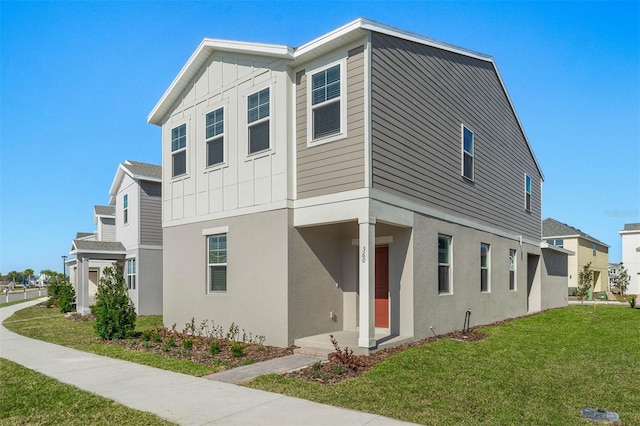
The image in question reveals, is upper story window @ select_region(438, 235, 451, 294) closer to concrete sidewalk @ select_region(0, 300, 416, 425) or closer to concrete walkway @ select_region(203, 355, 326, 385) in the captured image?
concrete walkway @ select_region(203, 355, 326, 385)

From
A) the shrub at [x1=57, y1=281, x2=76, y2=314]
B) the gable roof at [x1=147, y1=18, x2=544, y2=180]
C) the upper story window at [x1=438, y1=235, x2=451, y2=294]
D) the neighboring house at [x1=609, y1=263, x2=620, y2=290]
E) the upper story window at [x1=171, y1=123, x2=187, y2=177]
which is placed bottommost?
the neighboring house at [x1=609, y1=263, x2=620, y2=290]

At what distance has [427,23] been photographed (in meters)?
13.5

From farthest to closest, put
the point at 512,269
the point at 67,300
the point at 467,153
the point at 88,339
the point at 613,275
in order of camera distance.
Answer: the point at 613,275 < the point at 67,300 < the point at 512,269 < the point at 467,153 < the point at 88,339

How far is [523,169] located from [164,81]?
1443 cm

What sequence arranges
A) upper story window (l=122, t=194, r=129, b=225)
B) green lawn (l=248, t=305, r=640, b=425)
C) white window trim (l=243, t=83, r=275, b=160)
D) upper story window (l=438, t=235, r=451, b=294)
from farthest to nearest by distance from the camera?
upper story window (l=122, t=194, r=129, b=225), upper story window (l=438, t=235, r=451, b=294), white window trim (l=243, t=83, r=275, b=160), green lawn (l=248, t=305, r=640, b=425)

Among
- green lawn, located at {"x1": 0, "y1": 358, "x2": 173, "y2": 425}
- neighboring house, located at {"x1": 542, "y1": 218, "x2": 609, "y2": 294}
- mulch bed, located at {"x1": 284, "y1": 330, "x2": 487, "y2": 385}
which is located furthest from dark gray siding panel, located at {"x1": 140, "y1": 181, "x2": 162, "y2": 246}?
neighboring house, located at {"x1": 542, "y1": 218, "x2": 609, "y2": 294}

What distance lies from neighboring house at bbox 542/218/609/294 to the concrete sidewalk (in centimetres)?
3548

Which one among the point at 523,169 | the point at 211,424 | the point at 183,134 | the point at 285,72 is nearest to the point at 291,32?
the point at 285,72

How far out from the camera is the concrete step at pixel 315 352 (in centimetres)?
948

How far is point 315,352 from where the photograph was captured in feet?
31.8

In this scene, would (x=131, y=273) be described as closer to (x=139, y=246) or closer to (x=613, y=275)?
(x=139, y=246)

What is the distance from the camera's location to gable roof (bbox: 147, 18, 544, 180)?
996 centimetres

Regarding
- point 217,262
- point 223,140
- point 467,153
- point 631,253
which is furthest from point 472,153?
point 631,253

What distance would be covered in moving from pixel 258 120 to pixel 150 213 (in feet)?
38.3
